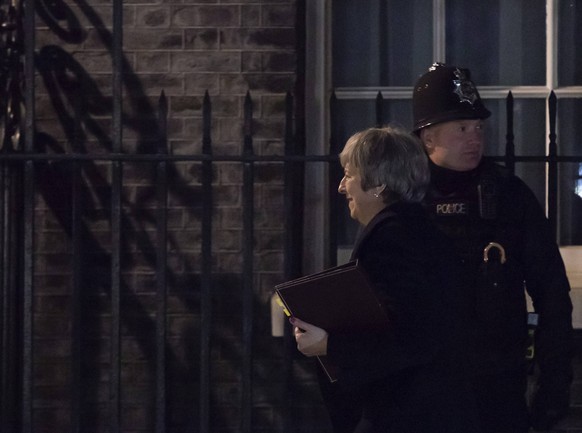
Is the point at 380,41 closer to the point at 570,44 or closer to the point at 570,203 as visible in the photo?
the point at 570,44

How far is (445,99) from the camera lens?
161 inches

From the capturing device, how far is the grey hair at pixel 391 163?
3379 millimetres

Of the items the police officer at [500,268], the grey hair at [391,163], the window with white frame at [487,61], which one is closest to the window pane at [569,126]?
the window with white frame at [487,61]

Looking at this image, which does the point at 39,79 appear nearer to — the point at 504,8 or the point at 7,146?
the point at 7,146

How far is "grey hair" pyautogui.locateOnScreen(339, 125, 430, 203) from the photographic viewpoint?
3.38 meters

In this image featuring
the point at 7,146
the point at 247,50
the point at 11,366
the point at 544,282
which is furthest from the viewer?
the point at 247,50

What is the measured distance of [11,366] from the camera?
5.49 metres

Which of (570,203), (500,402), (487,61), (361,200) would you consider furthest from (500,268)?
(487,61)

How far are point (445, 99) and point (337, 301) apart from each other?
104 centimetres

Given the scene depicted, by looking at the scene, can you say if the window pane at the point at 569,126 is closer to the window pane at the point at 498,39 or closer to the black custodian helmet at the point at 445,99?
the window pane at the point at 498,39

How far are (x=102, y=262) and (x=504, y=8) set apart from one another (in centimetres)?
218

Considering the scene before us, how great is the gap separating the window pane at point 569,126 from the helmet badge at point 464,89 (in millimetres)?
1979

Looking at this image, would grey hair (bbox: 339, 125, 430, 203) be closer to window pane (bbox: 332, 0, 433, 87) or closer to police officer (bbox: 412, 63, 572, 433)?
police officer (bbox: 412, 63, 572, 433)

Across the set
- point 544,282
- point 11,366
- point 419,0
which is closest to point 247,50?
point 419,0
